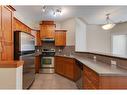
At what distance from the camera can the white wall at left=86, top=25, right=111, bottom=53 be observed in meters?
9.19

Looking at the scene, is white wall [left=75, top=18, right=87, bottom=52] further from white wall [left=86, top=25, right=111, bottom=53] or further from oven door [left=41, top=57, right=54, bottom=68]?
oven door [left=41, top=57, right=54, bottom=68]

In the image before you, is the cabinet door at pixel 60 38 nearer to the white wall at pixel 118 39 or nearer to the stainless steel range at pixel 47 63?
the stainless steel range at pixel 47 63

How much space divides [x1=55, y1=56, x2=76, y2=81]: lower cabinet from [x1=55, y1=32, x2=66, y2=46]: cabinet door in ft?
2.64

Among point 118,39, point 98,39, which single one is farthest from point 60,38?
point 118,39

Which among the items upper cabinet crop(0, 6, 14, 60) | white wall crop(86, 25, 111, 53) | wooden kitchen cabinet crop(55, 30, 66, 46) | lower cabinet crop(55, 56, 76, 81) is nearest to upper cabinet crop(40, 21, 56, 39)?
wooden kitchen cabinet crop(55, 30, 66, 46)

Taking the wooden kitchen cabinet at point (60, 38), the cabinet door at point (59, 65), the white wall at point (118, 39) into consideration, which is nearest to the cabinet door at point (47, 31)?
the wooden kitchen cabinet at point (60, 38)

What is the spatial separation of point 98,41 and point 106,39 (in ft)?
1.51

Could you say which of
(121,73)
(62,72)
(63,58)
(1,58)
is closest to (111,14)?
(63,58)

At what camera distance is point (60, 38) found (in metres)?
8.32

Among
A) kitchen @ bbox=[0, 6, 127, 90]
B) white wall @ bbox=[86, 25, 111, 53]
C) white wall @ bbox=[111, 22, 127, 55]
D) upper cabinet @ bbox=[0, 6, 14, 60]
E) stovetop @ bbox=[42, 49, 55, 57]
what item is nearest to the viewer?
upper cabinet @ bbox=[0, 6, 14, 60]

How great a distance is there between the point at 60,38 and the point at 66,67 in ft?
6.60

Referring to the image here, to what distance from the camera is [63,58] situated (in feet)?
23.2
